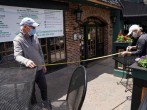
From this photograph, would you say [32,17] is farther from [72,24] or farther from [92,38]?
[92,38]

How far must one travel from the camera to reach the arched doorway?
7.60m

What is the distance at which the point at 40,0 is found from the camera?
527cm

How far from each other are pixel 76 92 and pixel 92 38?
6521mm

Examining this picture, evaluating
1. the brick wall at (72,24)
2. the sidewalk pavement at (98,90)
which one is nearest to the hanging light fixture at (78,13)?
the brick wall at (72,24)

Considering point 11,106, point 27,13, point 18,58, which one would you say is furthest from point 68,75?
point 11,106

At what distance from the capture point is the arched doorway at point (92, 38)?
299 inches

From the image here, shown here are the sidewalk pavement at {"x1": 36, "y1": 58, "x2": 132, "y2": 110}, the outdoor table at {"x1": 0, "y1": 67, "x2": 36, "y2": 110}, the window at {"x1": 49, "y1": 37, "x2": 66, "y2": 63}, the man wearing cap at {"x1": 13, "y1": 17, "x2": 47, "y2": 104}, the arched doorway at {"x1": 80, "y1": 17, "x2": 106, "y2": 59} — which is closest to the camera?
the outdoor table at {"x1": 0, "y1": 67, "x2": 36, "y2": 110}

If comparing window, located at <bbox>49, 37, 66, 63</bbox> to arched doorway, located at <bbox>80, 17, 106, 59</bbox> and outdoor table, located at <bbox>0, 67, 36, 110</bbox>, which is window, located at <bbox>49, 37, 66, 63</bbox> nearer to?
arched doorway, located at <bbox>80, 17, 106, 59</bbox>

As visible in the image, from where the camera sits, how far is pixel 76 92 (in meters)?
1.95

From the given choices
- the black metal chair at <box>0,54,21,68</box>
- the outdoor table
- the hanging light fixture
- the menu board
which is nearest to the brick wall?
the hanging light fixture

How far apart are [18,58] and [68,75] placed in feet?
11.0

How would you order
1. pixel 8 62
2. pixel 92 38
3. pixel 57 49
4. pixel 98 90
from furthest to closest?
pixel 92 38 → pixel 57 49 → pixel 98 90 → pixel 8 62

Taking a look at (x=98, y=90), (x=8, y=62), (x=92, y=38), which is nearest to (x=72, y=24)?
(x=92, y=38)

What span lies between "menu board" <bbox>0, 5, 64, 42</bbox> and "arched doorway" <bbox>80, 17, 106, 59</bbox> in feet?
5.48
